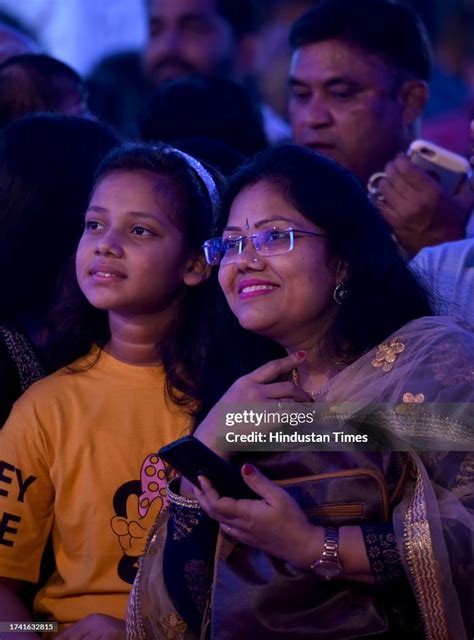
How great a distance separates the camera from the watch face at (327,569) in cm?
227

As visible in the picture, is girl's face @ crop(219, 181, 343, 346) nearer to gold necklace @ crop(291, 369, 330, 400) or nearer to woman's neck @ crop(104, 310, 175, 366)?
gold necklace @ crop(291, 369, 330, 400)

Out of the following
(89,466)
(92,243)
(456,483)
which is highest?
(92,243)

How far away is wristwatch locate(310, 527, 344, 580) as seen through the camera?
227 centimetres

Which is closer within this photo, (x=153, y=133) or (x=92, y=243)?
(x=92, y=243)

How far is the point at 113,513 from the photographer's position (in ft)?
9.42

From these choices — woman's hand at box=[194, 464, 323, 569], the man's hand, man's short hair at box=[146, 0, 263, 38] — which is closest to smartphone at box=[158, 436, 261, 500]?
woman's hand at box=[194, 464, 323, 569]

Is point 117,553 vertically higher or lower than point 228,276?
lower

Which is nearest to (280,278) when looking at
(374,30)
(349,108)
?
(349,108)

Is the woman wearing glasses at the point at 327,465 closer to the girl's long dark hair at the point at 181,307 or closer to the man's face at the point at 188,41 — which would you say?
the girl's long dark hair at the point at 181,307

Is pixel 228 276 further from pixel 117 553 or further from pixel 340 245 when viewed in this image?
pixel 117 553

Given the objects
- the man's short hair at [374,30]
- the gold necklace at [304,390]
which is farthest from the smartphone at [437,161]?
the gold necklace at [304,390]

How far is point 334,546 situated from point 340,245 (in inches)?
32.0

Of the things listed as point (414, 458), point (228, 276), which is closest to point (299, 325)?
point (228, 276)

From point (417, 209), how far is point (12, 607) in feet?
6.14
